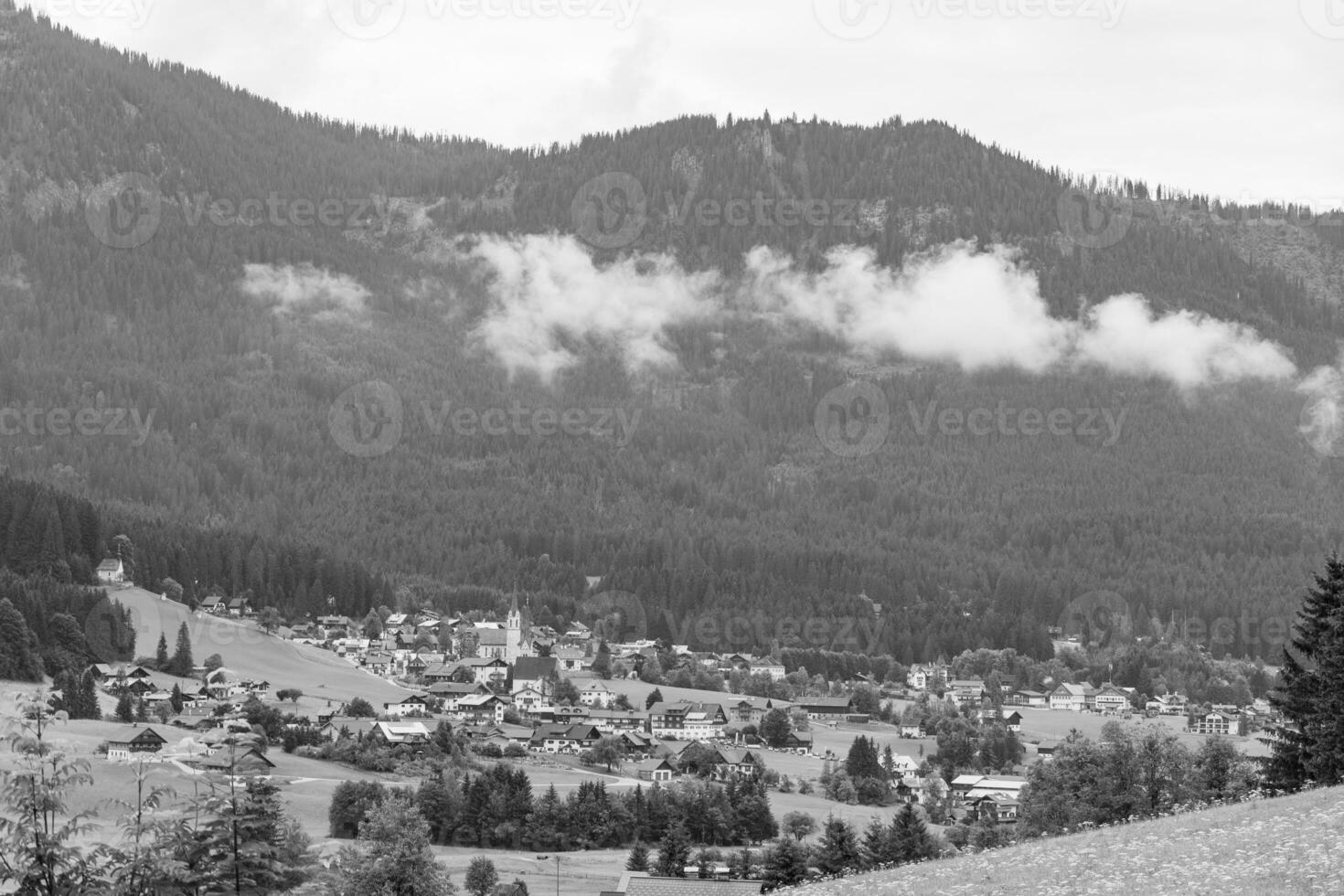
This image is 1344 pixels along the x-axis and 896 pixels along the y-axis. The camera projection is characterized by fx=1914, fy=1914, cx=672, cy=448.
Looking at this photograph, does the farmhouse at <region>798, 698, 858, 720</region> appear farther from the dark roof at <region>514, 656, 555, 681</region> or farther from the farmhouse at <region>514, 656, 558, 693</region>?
the dark roof at <region>514, 656, 555, 681</region>

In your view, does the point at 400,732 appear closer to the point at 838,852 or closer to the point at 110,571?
A: the point at 838,852

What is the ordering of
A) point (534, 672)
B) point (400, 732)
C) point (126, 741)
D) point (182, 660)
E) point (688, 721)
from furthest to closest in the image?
point (534, 672) < point (182, 660) < point (688, 721) < point (400, 732) < point (126, 741)

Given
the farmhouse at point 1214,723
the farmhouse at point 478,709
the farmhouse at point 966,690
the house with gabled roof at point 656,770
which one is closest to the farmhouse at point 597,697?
the farmhouse at point 478,709

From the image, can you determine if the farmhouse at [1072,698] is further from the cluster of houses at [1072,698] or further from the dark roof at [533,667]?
the dark roof at [533,667]

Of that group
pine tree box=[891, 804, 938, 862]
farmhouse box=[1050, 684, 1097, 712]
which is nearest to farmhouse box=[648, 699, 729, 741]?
farmhouse box=[1050, 684, 1097, 712]

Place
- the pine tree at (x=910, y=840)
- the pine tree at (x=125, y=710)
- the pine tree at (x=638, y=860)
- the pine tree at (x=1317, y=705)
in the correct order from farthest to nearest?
the pine tree at (x=125, y=710)
the pine tree at (x=638, y=860)
the pine tree at (x=910, y=840)
the pine tree at (x=1317, y=705)

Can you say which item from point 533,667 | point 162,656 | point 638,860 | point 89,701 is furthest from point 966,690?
point 638,860
